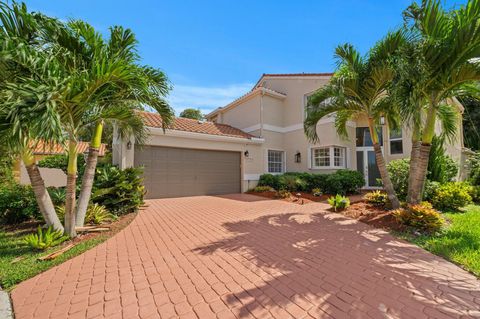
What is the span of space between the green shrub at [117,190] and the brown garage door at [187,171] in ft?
7.79

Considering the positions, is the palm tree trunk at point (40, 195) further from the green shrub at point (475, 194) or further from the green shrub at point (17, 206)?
the green shrub at point (475, 194)

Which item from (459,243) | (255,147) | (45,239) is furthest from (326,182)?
(45,239)

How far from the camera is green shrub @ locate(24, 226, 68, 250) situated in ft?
16.9

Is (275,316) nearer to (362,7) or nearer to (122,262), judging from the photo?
(122,262)

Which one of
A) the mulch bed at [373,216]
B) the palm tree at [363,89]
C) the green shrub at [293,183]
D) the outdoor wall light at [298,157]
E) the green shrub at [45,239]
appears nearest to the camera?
the green shrub at [45,239]

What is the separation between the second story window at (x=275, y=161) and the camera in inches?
630

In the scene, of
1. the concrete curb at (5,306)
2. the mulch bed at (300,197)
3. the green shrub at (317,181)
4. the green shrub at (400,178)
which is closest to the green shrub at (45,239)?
the concrete curb at (5,306)

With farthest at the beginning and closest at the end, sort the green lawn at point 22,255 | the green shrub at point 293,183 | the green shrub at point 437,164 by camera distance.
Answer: the green shrub at point 293,183 < the green shrub at point 437,164 < the green lawn at point 22,255

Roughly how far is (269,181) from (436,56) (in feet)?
32.7

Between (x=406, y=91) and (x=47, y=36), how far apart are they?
879 centimetres

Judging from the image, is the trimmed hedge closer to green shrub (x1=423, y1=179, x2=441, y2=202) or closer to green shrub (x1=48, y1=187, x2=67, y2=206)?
green shrub (x1=423, y1=179, x2=441, y2=202)

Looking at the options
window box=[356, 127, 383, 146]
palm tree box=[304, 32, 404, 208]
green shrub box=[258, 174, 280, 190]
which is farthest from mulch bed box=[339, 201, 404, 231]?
window box=[356, 127, 383, 146]

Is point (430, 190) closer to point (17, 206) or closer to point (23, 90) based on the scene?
point (23, 90)

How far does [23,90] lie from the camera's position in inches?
151
